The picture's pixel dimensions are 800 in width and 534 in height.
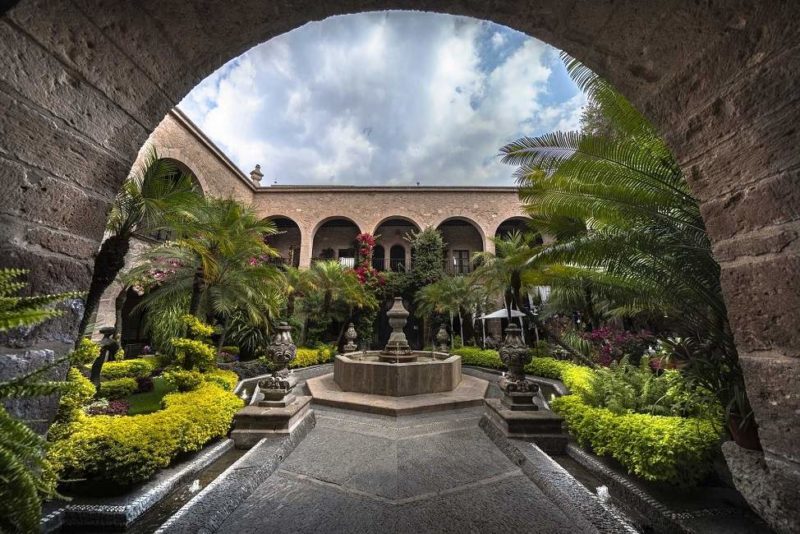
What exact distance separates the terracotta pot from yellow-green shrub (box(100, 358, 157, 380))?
10127mm

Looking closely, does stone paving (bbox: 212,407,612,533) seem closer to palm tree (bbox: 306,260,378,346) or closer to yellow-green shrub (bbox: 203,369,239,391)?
yellow-green shrub (bbox: 203,369,239,391)

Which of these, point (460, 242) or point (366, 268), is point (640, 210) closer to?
point (366, 268)

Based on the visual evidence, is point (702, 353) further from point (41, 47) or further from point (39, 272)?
point (41, 47)

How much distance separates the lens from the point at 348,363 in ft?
22.1

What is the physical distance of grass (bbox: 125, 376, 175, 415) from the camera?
5215 millimetres

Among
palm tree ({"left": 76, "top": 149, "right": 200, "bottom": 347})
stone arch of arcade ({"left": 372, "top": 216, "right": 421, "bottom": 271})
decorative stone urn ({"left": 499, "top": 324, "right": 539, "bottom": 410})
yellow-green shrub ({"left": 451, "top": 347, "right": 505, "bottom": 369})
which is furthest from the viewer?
stone arch of arcade ({"left": 372, "top": 216, "right": 421, "bottom": 271})

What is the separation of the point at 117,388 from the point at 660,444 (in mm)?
8588

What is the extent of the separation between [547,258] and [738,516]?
396 centimetres

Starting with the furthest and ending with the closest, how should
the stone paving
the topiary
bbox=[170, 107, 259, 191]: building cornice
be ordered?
1. bbox=[170, 107, 259, 191]: building cornice
2. the topiary
3. the stone paving

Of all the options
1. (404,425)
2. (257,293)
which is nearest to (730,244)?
(404,425)

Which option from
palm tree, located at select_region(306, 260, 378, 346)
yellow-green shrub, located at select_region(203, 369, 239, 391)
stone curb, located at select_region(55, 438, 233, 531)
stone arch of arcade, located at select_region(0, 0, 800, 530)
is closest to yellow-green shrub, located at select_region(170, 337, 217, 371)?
yellow-green shrub, located at select_region(203, 369, 239, 391)

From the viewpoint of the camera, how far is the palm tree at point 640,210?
3.03 metres

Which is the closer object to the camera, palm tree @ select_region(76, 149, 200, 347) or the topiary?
palm tree @ select_region(76, 149, 200, 347)

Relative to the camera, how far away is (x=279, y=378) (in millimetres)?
4609
